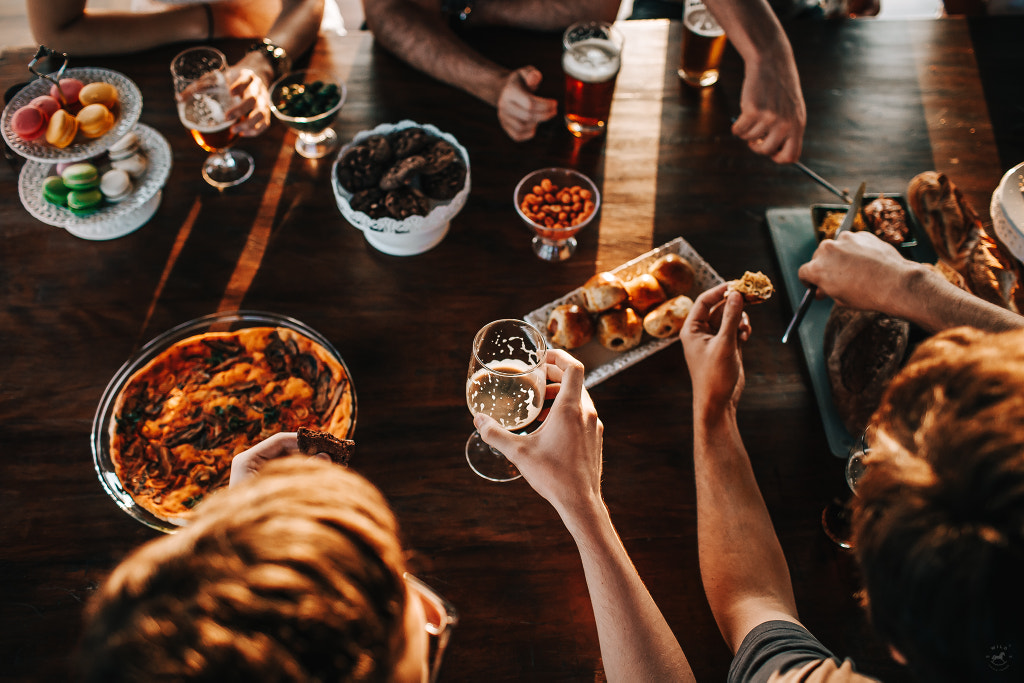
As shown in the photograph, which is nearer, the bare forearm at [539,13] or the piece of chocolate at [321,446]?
the piece of chocolate at [321,446]

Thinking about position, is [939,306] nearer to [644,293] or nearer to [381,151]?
[644,293]

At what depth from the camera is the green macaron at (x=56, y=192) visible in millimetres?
1610

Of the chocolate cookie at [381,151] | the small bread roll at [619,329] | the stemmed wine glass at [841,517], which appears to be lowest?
the stemmed wine glass at [841,517]

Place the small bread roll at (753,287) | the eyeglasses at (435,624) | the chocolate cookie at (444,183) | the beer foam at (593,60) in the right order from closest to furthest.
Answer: the eyeglasses at (435,624) < the small bread roll at (753,287) < the chocolate cookie at (444,183) < the beer foam at (593,60)

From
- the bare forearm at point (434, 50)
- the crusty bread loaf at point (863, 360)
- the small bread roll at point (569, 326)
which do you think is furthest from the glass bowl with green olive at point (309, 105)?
the crusty bread loaf at point (863, 360)

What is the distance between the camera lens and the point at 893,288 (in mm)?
1382

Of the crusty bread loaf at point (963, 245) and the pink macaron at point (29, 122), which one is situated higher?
the pink macaron at point (29, 122)

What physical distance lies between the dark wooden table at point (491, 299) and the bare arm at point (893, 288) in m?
0.23

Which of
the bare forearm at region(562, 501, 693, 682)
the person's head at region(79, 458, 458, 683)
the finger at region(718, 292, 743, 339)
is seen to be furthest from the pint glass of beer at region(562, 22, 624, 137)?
the person's head at region(79, 458, 458, 683)

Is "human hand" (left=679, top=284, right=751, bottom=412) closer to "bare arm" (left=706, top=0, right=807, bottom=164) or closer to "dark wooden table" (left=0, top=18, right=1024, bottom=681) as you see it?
"dark wooden table" (left=0, top=18, right=1024, bottom=681)

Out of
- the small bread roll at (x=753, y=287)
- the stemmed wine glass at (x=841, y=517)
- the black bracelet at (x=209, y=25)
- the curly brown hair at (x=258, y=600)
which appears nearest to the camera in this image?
the curly brown hair at (x=258, y=600)

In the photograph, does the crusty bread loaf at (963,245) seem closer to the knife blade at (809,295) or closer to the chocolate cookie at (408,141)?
the knife blade at (809,295)

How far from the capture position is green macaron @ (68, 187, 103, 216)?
5.24 feet

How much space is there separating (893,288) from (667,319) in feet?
1.67
